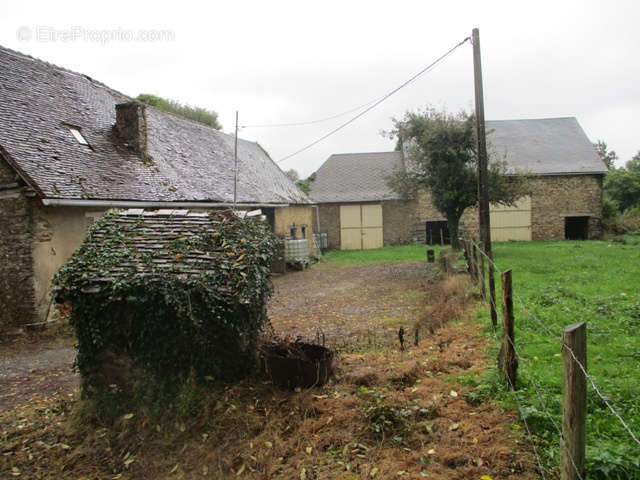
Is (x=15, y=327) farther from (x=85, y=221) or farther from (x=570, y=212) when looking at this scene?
(x=570, y=212)

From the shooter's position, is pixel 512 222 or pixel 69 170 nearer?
pixel 69 170

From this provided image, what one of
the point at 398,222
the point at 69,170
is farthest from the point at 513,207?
the point at 69,170

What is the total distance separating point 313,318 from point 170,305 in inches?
Result: 205

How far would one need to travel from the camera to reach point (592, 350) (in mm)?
5652

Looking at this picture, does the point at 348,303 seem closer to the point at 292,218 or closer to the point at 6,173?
the point at 6,173

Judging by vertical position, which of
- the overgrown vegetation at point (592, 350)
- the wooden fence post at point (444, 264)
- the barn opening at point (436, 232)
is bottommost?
the overgrown vegetation at point (592, 350)

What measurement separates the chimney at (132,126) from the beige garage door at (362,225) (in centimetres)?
1463

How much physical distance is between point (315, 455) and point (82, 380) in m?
3.14

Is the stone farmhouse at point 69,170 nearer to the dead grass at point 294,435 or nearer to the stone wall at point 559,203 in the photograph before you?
the dead grass at point 294,435

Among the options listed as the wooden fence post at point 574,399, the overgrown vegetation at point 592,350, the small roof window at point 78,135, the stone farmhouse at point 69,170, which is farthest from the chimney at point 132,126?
the wooden fence post at point 574,399

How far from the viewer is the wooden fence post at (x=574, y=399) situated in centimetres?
265

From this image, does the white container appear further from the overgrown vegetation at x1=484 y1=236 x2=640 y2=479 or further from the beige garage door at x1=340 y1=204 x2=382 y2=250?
the overgrown vegetation at x1=484 y1=236 x2=640 y2=479

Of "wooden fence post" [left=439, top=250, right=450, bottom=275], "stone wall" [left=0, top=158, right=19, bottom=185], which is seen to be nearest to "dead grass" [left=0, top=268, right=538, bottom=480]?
"stone wall" [left=0, top=158, right=19, bottom=185]

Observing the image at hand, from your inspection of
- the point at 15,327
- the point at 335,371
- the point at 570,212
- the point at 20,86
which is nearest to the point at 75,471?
the point at 335,371
